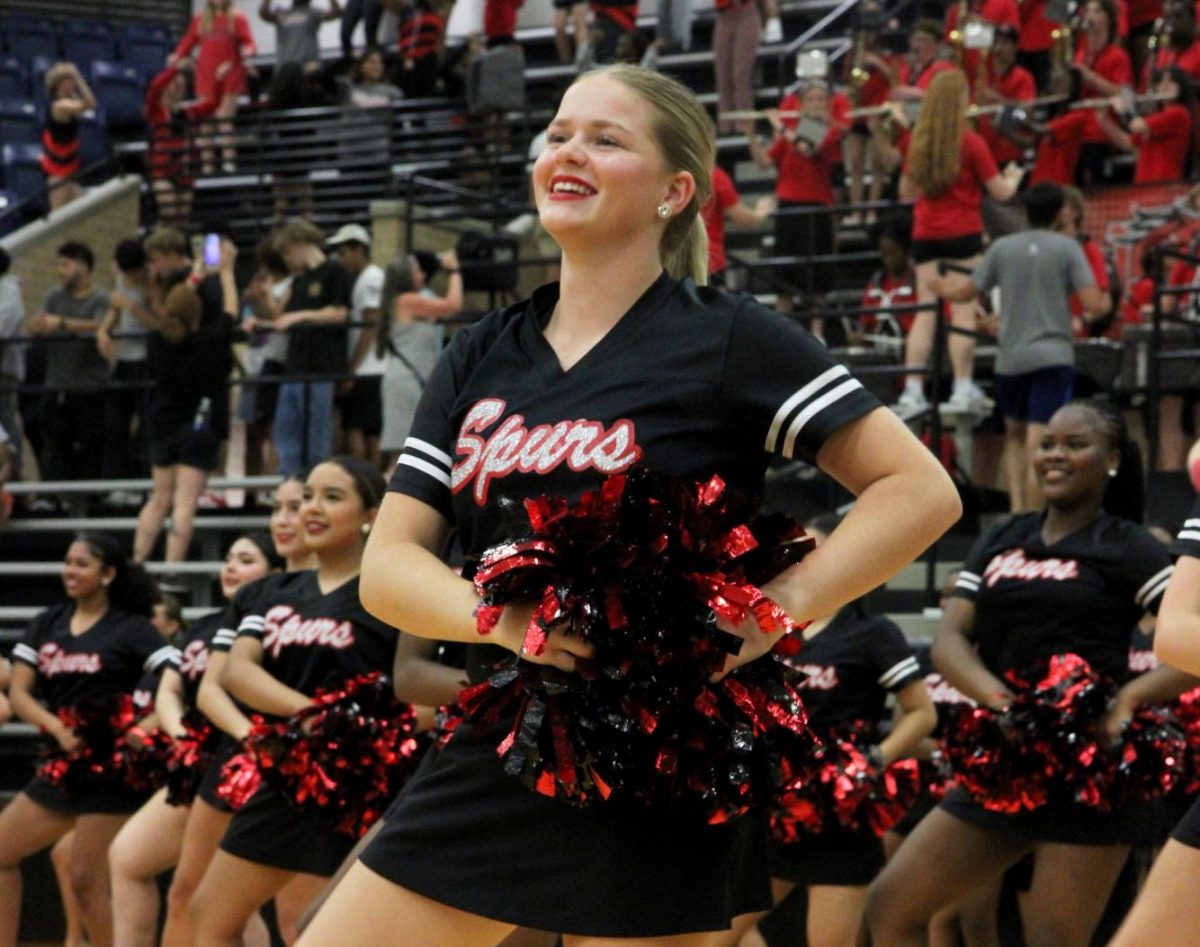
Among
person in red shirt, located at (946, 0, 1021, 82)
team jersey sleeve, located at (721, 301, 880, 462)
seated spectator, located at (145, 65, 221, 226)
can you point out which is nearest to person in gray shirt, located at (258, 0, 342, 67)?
seated spectator, located at (145, 65, 221, 226)

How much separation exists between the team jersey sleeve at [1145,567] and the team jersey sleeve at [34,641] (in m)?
4.20

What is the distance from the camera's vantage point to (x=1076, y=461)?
5016 mm

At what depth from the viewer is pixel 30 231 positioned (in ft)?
45.4

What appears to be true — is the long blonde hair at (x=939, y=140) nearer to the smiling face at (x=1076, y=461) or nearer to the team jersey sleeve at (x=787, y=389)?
the smiling face at (x=1076, y=461)

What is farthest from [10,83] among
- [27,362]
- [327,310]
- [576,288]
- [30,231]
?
[576,288]

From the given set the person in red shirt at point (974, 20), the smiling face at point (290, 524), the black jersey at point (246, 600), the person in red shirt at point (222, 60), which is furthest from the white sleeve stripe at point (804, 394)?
the person in red shirt at point (222, 60)

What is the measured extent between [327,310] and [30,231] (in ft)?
14.0

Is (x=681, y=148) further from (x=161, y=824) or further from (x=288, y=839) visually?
(x=161, y=824)

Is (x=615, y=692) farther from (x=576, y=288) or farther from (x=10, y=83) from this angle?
(x=10, y=83)

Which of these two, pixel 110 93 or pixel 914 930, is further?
pixel 110 93

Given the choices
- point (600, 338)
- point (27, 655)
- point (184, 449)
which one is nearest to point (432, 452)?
point (600, 338)

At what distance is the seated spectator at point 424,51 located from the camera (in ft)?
47.8

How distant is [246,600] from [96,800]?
5.26 ft

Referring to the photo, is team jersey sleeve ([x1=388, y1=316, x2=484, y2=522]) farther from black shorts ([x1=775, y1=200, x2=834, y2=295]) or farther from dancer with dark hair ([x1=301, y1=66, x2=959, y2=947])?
black shorts ([x1=775, y1=200, x2=834, y2=295])
